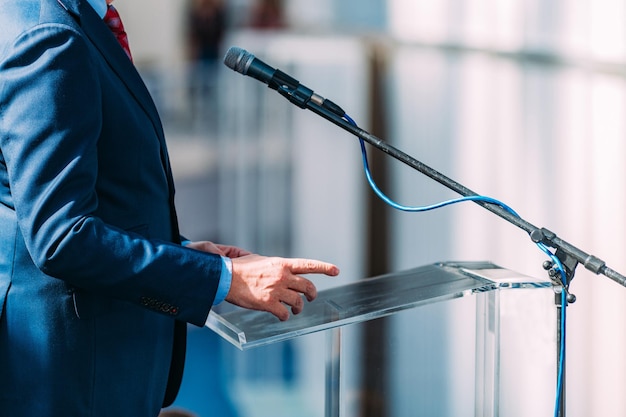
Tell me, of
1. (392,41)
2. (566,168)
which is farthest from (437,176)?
(392,41)

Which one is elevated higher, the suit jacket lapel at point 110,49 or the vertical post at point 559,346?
the suit jacket lapel at point 110,49

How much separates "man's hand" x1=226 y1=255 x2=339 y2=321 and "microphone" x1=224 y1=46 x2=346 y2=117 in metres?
0.24

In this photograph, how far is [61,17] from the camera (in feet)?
4.47

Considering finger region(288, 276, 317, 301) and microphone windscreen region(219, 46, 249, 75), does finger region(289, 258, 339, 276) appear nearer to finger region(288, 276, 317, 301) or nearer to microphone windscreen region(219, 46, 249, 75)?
finger region(288, 276, 317, 301)

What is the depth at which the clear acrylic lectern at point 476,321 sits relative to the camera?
1.52 meters

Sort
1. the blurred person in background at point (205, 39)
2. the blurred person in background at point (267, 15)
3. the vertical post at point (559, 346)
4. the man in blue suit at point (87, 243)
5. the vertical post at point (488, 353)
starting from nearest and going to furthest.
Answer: the man in blue suit at point (87, 243)
the vertical post at point (559, 346)
the vertical post at point (488, 353)
the blurred person in background at point (267, 15)
the blurred person in background at point (205, 39)

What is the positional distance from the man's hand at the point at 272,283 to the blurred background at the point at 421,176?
255mm

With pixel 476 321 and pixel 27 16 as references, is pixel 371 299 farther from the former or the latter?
pixel 27 16

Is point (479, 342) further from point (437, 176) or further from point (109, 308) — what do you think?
point (109, 308)

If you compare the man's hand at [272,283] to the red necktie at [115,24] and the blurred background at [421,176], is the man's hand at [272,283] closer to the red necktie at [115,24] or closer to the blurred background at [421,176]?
the blurred background at [421,176]

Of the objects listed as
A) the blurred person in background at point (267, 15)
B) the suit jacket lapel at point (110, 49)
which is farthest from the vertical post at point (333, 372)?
the blurred person in background at point (267, 15)

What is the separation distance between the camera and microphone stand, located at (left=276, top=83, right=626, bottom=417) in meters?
1.39

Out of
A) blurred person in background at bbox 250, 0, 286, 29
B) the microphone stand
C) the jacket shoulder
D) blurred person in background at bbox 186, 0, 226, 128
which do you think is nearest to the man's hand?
the microphone stand

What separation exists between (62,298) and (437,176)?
57 cm
